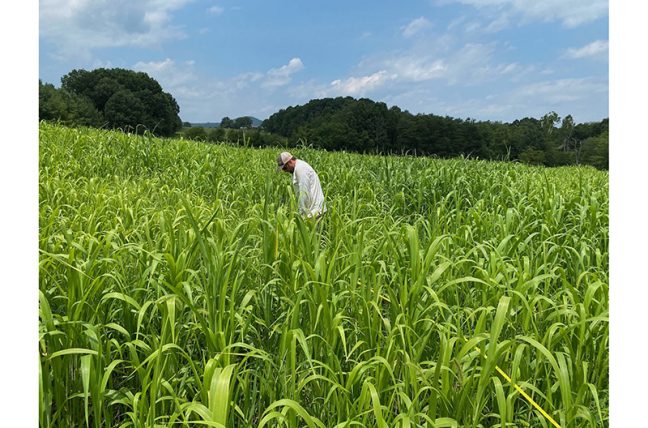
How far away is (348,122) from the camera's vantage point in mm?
31625

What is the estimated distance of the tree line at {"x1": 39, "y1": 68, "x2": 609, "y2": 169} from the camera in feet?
77.8

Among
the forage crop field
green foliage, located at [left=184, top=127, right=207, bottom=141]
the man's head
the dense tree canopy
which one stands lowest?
the forage crop field

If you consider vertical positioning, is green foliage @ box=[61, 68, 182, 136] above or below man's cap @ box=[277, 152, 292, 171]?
above

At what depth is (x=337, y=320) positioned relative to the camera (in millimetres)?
1785

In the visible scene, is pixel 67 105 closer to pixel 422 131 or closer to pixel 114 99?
pixel 114 99

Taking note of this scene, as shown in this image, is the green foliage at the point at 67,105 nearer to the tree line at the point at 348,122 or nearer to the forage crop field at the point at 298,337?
the tree line at the point at 348,122

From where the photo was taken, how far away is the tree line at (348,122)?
23.7m

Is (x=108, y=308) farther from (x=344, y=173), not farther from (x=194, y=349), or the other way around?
(x=344, y=173)

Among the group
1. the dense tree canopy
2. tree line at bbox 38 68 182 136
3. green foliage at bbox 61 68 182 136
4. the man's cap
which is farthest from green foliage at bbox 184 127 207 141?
green foliage at bbox 61 68 182 136

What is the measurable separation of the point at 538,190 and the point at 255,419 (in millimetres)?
4843

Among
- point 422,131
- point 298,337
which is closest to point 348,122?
point 422,131

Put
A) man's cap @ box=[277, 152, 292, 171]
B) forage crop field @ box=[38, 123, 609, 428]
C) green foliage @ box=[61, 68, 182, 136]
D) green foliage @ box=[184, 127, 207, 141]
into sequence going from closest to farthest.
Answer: forage crop field @ box=[38, 123, 609, 428]
man's cap @ box=[277, 152, 292, 171]
green foliage @ box=[184, 127, 207, 141]
green foliage @ box=[61, 68, 182, 136]

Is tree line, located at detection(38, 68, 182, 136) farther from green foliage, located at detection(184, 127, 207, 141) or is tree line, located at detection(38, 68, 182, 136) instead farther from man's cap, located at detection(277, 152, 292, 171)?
man's cap, located at detection(277, 152, 292, 171)

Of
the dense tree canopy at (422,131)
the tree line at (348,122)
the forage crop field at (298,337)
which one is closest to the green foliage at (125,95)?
the tree line at (348,122)
